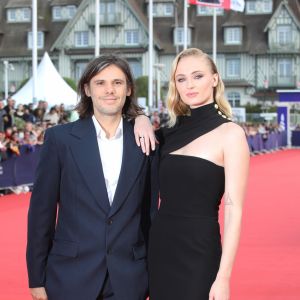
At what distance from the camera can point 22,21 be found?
187 feet

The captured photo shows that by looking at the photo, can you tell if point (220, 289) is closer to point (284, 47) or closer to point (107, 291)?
point (107, 291)

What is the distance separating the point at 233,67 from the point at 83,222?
172 ft

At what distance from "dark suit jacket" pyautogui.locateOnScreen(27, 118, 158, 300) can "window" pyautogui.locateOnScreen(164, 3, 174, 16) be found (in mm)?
52809

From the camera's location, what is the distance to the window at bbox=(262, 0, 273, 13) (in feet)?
183

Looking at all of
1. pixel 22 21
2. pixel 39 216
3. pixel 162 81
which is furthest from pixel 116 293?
pixel 22 21

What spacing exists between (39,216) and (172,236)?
645 millimetres

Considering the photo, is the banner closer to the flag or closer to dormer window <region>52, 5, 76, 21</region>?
the flag

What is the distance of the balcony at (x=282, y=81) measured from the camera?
2151 inches

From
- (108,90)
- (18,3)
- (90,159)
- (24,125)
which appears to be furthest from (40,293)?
(18,3)

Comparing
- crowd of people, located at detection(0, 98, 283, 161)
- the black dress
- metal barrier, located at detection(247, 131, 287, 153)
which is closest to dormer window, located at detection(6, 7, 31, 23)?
metal barrier, located at detection(247, 131, 287, 153)

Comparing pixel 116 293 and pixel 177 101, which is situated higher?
pixel 177 101

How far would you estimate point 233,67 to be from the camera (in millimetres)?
55344

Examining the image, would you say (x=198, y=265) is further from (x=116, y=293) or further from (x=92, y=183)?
(x=92, y=183)

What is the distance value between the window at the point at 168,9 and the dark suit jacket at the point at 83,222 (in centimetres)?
5281
